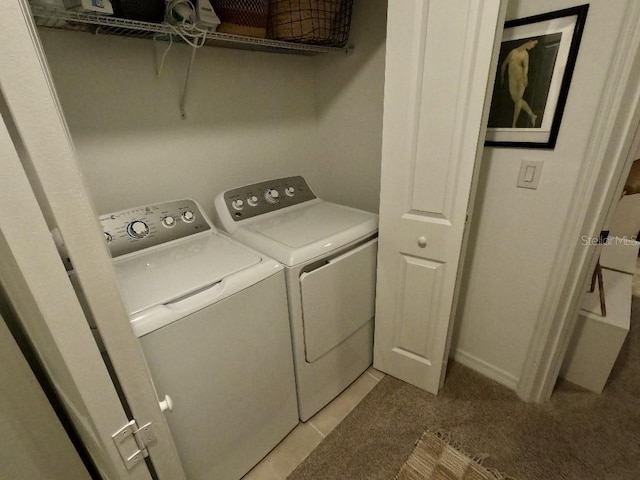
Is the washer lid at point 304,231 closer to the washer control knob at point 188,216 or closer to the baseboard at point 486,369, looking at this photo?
the washer control knob at point 188,216

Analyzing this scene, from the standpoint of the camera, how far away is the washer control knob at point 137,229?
1.31 m

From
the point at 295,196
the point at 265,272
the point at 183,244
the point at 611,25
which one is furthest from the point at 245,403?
the point at 611,25

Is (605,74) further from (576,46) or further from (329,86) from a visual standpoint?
(329,86)

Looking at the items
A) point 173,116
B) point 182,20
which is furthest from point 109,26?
point 173,116

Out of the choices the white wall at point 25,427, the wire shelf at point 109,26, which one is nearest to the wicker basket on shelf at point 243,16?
the wire shelf at point 109,26

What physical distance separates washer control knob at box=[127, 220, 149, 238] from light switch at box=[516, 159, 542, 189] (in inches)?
65.3

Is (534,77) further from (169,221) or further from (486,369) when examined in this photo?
(169,221)

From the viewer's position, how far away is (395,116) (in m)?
1.33

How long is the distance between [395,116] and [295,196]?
2.47ft

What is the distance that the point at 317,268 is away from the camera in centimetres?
136

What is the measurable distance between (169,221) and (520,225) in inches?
63.6

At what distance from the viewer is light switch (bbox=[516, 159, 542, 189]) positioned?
4.38 feet

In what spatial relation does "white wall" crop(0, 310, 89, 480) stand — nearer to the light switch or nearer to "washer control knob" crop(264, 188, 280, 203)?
"washer control knob" crop(264, 188, 280, 203)

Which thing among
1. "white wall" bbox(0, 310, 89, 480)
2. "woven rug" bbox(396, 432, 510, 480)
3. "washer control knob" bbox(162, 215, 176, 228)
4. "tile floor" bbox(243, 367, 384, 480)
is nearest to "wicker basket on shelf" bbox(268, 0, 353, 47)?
"washer control knob" bbox(162, 215, 176, 228)
